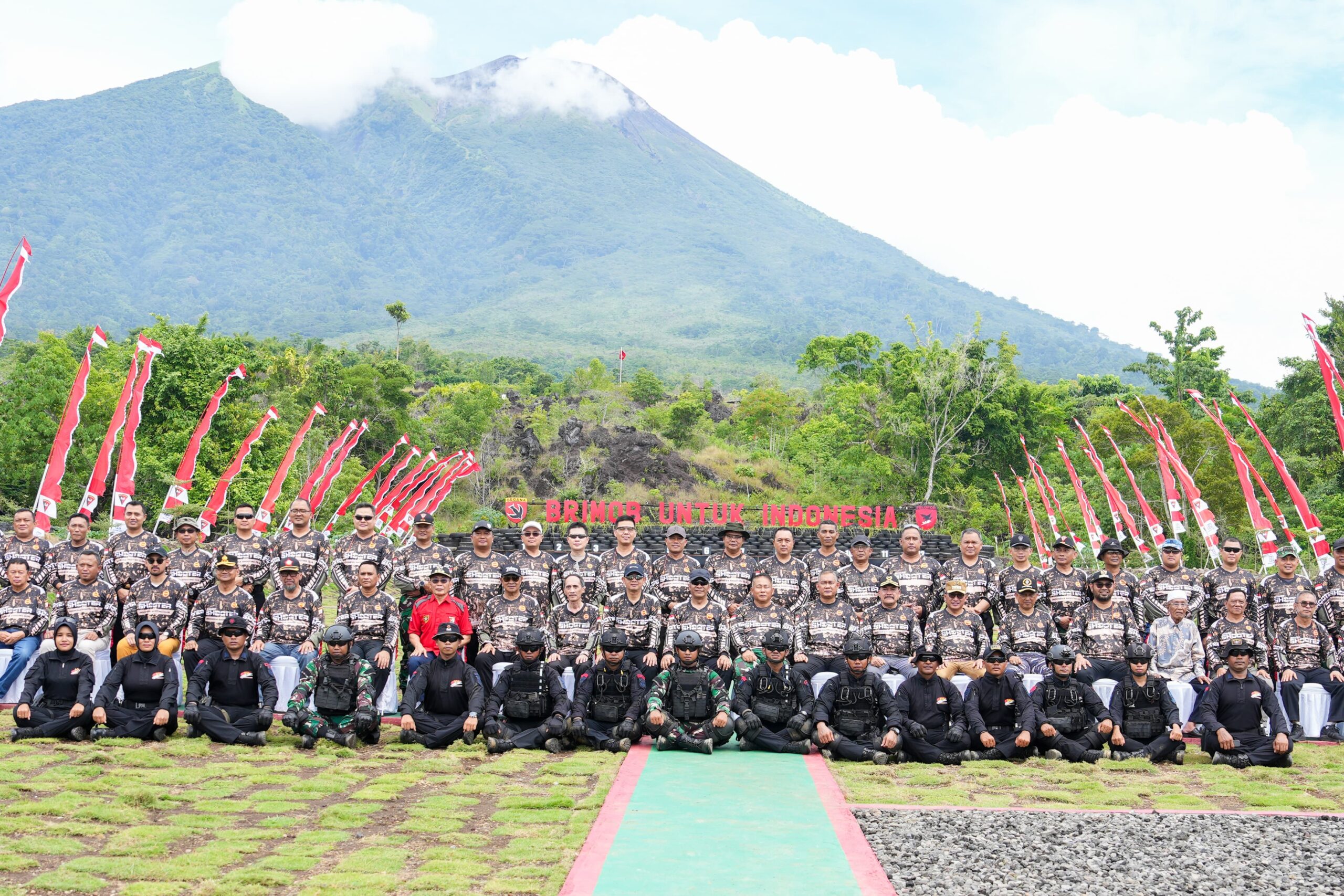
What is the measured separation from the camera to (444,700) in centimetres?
1029

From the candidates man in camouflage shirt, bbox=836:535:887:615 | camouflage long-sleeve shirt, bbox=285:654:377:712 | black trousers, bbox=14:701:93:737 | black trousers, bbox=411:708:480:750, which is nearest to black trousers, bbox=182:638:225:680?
black trousers, bbox=14:701:93:737

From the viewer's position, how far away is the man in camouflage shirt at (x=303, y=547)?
11.8 meters

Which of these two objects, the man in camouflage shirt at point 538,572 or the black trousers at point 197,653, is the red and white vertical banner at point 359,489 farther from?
the man in camouflage shirt at point 538,572

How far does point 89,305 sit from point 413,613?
192 metres

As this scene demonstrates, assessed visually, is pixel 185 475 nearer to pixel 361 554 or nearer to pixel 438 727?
pixel 361 554

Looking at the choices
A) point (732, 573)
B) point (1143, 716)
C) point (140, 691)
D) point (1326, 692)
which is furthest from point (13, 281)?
point (1326, 692)

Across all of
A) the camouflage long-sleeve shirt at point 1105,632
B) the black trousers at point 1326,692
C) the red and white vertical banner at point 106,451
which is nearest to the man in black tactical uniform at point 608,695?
the camouflage long-sleeve shirt at point 1105,632

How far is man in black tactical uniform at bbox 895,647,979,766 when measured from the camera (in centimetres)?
984

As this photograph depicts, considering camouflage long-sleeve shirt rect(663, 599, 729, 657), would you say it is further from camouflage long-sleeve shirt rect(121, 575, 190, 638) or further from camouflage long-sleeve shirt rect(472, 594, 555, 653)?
camouflage long-sleeve shirt rect(121, 575, 190, 638)

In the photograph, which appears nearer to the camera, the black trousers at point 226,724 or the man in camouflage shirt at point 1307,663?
the black trousers at point 226,724

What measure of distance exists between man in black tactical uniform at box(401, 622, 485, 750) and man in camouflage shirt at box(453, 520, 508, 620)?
1197 mm

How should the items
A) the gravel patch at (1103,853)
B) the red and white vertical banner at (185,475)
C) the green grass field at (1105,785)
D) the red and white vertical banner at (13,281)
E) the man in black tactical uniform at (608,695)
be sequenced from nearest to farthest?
the gravel patch at (1103,853) < the green grass field at (1105,785) < the man in black tactical uniform at (608,695) < the red and white vertical banner at (13,281) < the red and white vertical banner at (185,475)

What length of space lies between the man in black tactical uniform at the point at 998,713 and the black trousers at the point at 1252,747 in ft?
5.27

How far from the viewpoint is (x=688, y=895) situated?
621 centimetres
